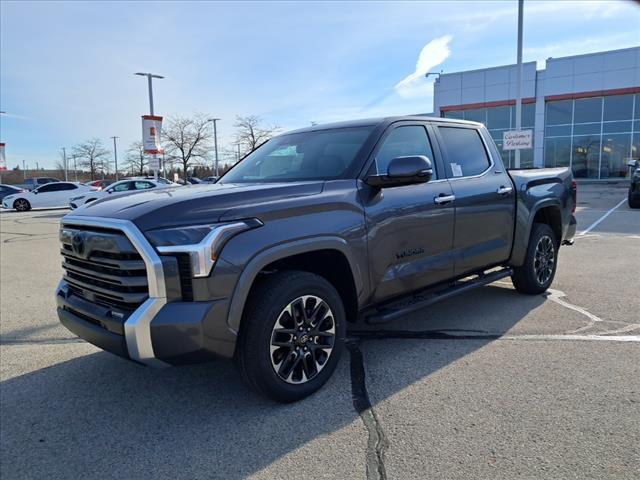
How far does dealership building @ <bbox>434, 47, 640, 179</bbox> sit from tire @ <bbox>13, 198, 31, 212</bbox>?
28222mm

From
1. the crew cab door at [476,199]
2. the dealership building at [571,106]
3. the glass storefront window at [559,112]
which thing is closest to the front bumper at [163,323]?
the crew cab door at [476,199]

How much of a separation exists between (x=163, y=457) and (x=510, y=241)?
12.7 ft

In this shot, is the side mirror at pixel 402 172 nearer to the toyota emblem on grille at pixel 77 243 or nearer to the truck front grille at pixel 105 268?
the truck front grille at pixel 105 268

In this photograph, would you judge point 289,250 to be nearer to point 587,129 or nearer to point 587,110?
point 587,129

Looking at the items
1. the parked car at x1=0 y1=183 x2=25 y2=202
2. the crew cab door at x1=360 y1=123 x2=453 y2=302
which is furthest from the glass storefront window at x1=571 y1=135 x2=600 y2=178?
the parked car at x1=0 y1=183 x2=25 y2=202

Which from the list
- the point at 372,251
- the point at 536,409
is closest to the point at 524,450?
the point at 536,409

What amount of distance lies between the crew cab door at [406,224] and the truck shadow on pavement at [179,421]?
66 centimetres

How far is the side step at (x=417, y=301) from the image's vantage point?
371 cm

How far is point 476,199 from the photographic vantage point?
4.52m

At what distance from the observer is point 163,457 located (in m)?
2.70

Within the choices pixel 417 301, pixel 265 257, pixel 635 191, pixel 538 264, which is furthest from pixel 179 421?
pixel 635 191

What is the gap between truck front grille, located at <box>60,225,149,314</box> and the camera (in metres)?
2.78

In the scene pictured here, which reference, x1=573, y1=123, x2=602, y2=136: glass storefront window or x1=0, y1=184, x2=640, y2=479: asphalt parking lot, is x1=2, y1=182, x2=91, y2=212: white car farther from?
x1=573, y1=123, x2=602, y2=136: glass storefront window

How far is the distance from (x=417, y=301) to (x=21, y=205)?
93.6 feet
